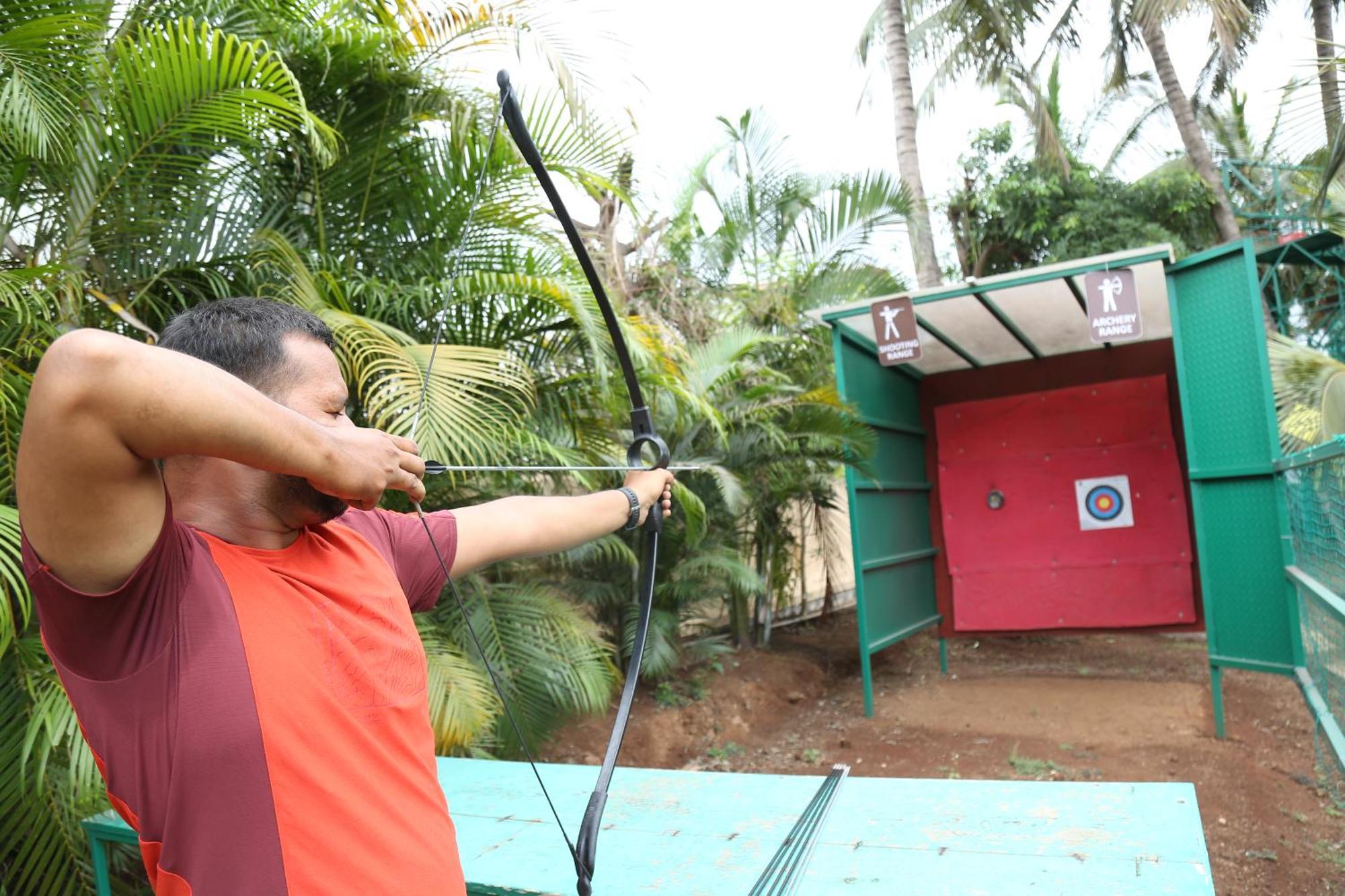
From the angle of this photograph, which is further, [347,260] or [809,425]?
[809,425]

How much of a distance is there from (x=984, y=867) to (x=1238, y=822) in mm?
2728

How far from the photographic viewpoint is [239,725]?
2.89 feet

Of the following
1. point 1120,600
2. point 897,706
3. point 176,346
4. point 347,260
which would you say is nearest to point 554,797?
point 176,346

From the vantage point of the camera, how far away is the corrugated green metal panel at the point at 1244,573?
436 cm

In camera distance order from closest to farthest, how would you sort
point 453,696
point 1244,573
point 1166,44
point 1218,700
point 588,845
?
point 588,845 < point 453,696 < point 1244,573 < point 1218,700 < point 1166,44

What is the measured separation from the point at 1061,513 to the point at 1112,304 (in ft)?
7.18

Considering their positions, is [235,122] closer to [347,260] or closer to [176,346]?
[347,260]

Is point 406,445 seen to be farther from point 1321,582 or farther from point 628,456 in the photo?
point 1321,582

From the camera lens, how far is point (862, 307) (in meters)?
5.52

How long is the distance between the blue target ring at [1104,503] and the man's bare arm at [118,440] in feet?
21.5

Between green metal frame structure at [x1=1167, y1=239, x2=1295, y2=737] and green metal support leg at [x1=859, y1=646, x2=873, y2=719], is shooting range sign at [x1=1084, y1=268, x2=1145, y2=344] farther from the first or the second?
green metal support leg at [x1=859, y1=646, x2=873, y2=719]

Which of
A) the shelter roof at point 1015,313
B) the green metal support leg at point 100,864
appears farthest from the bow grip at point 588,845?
the shelter roof at point 1015,313

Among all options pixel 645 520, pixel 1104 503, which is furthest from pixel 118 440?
pixel 1104 503

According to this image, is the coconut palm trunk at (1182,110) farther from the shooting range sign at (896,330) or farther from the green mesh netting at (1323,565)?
the green mesh netting at (1323,565)
